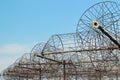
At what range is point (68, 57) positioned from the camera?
2452 cm

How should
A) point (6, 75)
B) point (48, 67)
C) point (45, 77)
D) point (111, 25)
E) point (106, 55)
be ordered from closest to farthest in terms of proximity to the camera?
point (111, 25), point (106, 55), point (48, 67), point (45, 77), point (6, 75)

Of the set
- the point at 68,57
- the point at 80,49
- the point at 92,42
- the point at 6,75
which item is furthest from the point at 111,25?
the point at 6,75

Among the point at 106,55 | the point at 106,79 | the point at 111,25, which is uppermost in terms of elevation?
the point at 111,25

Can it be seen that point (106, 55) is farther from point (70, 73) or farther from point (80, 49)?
point (70, 73)

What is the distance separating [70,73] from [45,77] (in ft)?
11.5

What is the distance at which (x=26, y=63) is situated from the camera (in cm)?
2717

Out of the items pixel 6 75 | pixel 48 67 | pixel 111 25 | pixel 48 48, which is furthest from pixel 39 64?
pixel 111 25

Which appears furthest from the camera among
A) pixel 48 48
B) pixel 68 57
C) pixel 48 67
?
pixel 48 67

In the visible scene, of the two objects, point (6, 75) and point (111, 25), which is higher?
point (111, 25)

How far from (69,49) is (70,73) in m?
10.8

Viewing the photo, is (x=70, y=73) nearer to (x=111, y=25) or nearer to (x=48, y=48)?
(x=48, y=48)

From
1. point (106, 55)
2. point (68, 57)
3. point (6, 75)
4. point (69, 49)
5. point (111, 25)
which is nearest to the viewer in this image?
point (111, 25)

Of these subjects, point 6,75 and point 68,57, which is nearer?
point 68,57

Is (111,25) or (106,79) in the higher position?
(111,25)
